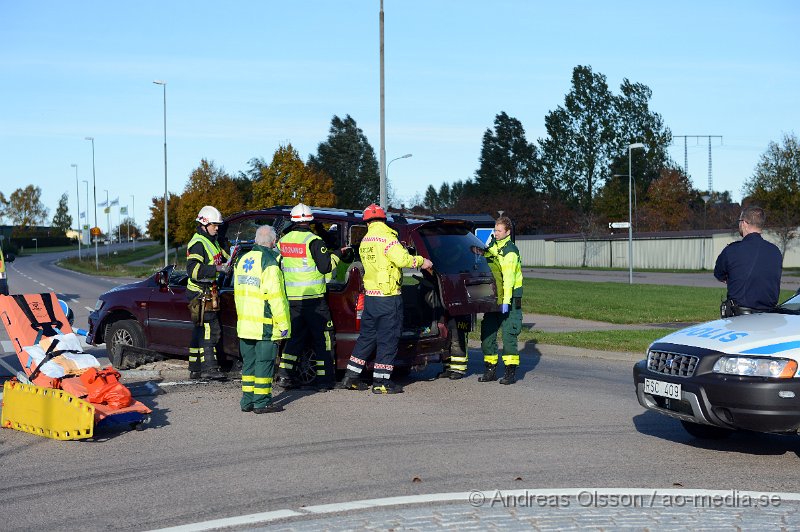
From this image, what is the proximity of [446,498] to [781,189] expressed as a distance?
55.8 metres

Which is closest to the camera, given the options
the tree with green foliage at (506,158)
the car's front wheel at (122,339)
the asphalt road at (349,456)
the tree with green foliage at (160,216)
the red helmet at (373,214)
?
the asphalt road at (349,456)

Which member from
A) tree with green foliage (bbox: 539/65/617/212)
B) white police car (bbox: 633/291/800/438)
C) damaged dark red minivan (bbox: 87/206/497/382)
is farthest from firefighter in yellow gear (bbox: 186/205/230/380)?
tree with green foliage (bbox: 539/65/617/212)

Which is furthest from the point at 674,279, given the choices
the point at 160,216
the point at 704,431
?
the point at 160,216

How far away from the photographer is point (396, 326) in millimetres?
9547

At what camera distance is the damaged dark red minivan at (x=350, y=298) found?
1002cm

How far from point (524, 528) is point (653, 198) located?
264ft

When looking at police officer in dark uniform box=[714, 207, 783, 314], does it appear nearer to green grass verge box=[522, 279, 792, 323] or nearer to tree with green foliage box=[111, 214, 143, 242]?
green grass verge box=[522, 279, 792, 323]

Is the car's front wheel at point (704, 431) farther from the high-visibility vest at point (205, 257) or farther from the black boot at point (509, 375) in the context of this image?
the high-visibility vest at point (205, 257)

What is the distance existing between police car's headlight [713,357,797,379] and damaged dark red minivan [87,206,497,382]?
3.77 metres

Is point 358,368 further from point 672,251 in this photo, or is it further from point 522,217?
point 522,217

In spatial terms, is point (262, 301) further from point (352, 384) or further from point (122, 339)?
point (122, 339)

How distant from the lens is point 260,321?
8.80 m

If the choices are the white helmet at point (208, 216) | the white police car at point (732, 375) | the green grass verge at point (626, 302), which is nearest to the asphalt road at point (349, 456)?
the white police car at point (732, 375)

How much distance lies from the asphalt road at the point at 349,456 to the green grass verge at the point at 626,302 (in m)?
11.3
